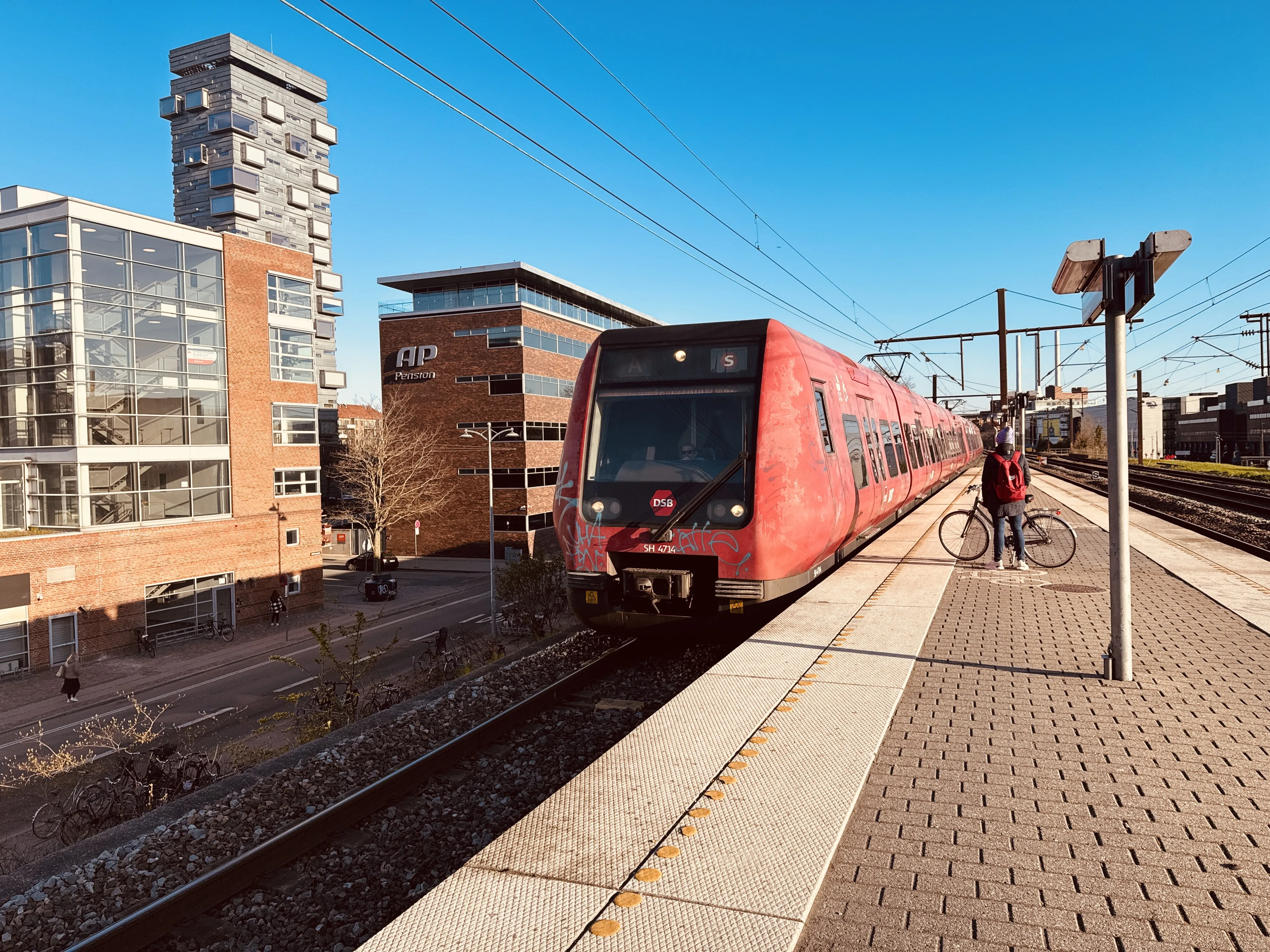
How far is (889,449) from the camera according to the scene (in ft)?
42.3

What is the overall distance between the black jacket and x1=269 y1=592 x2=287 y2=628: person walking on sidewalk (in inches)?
1147

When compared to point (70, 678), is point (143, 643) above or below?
below

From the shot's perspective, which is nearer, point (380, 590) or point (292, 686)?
point (292, 686)

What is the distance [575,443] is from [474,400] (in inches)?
1586

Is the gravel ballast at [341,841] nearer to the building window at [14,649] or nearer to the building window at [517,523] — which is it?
the building window at [14,649]

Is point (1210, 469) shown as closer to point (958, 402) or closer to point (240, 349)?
point (958, 402)

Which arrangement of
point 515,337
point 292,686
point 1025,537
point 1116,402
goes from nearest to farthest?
point 1116,402, point 1025,537, point 292,686, point 515,337

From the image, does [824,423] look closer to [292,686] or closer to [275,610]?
[292,686]

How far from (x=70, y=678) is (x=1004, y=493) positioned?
79.2 feet

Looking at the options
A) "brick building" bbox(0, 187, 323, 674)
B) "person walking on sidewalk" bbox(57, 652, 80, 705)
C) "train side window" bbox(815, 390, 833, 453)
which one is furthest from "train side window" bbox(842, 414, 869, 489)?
"brick building" bbox(0, 187, 323, 674)

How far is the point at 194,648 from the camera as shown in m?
28.0

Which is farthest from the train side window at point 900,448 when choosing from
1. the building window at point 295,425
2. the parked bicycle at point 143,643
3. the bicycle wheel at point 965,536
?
the building window at point 295,425

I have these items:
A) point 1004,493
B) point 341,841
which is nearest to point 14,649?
point 341,841

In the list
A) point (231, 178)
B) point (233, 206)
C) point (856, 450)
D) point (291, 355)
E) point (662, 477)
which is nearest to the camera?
point (662, 477)
